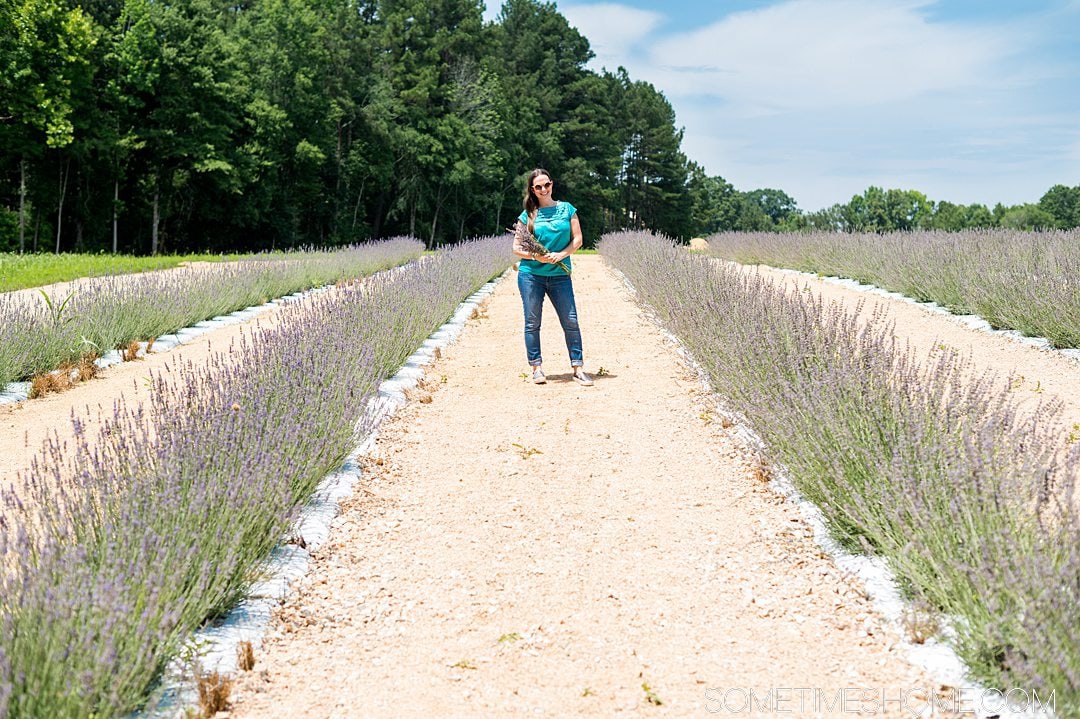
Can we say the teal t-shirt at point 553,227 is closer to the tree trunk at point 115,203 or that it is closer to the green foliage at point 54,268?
the green foliage at point 54,268

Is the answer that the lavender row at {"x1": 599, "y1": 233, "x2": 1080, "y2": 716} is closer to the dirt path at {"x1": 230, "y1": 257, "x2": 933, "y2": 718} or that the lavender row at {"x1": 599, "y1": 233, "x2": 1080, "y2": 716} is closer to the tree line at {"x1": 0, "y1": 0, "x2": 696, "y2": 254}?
the dirt path at {"x1": 230, "y1": 257, "x2": 933, "y2": 718}

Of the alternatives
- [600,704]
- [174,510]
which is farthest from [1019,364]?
[174,510]

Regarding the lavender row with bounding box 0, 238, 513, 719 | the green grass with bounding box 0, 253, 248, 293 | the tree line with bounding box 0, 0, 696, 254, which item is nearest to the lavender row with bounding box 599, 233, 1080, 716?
the lavender row with bounding box 0, 238, 513, 719

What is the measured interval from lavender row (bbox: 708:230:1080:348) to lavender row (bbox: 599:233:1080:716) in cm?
442

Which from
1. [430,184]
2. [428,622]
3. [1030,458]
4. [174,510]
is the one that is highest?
[430,184]

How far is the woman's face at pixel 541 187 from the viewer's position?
6.83 metres

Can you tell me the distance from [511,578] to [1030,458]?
6.21 feet

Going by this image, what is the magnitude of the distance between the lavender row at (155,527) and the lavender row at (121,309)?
2.51 meters

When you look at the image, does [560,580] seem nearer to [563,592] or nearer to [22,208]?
[563,592]

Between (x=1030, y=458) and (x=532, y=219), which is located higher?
(x=532, y=219)

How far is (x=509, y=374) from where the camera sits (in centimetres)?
769

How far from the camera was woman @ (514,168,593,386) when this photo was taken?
6898mm

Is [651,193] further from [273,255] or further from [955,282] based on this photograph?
[955,282]

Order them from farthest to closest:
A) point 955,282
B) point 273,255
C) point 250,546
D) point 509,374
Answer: point 273,255 < point 955,282 < point 509,374 < point 250,546
